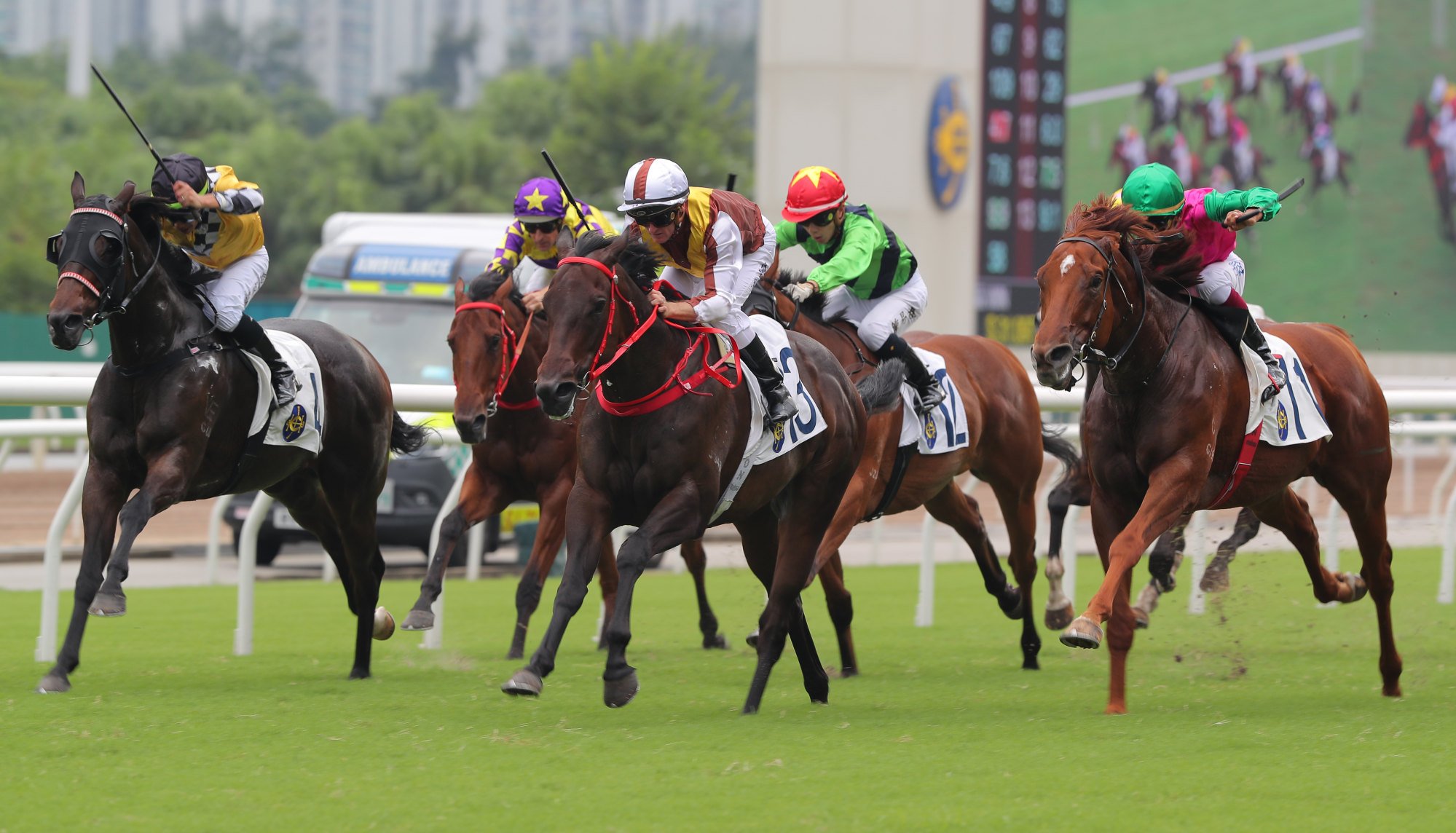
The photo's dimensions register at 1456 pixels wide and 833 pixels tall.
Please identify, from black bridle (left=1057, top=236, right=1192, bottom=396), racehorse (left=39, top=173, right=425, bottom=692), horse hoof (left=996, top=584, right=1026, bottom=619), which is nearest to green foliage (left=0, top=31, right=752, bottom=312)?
Answer: racehorse (left=39, top=173, right=425, bottom=692)

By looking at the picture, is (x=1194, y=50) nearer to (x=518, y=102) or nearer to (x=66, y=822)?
(x=66, y=822)

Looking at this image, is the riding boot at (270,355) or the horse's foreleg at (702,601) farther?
the horse's foreleg at (702,601)

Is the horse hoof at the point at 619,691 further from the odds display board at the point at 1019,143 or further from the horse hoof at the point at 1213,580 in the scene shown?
the odds display board at the point at 1019,143

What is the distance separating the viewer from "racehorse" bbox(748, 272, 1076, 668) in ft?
23.8

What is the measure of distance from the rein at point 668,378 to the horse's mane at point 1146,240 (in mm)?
1219

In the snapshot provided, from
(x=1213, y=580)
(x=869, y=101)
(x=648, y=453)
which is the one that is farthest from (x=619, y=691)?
(x=869, y=101)

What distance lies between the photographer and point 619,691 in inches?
217

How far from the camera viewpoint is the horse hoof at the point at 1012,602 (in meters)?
7.70

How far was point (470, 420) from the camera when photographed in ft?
24.5

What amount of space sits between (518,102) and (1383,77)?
34.5 metres

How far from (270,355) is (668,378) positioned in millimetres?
1786

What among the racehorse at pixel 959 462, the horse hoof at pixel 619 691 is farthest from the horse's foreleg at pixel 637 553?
the racehorse at pixel 959 462

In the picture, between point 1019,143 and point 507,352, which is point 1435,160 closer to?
point 1019,143

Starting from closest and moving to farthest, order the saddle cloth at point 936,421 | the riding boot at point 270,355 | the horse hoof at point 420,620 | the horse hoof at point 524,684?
the horse hoof at point 524,684
the riding boot at point 270,355
the horse hoof at point 420,620
the saddle cloth at point 936,421
